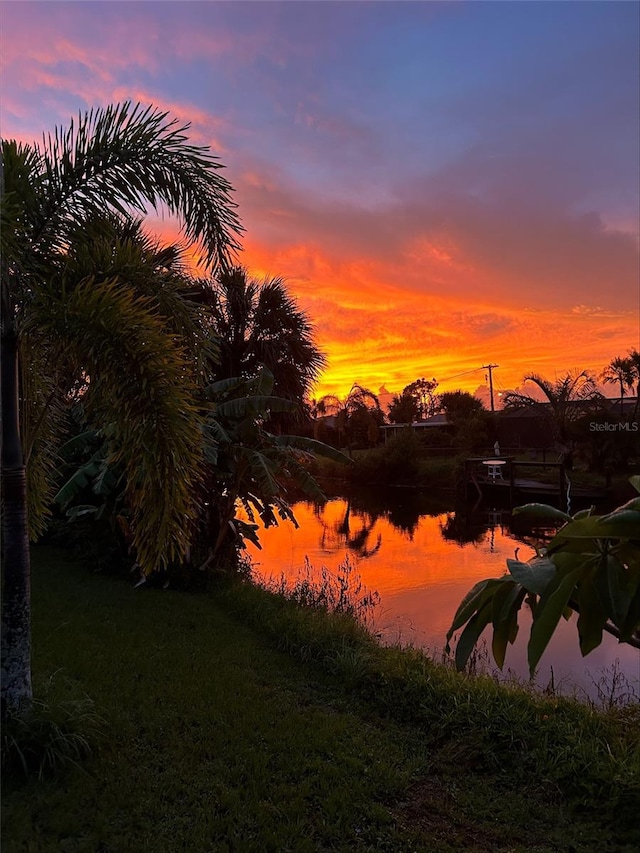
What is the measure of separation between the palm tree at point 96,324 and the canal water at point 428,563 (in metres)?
5.56

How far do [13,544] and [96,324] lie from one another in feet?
5.67

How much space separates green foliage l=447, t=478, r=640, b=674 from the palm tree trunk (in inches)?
140

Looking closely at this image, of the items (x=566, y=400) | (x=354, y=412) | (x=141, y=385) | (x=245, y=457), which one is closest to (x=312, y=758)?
(x=141, y=385)

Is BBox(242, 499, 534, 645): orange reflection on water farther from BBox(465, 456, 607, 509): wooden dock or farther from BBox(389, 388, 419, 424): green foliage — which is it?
BBox(389, 388, 419, 424): green foliage

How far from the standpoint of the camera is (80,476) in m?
9.95

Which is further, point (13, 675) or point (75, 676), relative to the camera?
point (75, 676)

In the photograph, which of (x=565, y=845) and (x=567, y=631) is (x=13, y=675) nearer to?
(x=565, y=845)

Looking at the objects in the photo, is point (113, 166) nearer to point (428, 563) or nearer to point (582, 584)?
point (582, 584)

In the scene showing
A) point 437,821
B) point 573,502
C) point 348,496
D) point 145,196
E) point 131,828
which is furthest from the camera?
point 348,496

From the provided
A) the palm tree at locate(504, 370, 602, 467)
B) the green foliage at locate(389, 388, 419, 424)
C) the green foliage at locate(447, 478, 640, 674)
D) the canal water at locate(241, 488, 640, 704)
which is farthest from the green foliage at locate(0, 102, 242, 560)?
the green foliage at locate(389, 388, 419, 424)

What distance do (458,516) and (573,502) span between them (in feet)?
16.6

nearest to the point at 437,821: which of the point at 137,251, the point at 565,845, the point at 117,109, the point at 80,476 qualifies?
the point at 565,845

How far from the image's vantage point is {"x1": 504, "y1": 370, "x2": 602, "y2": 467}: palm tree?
29188 millimetres

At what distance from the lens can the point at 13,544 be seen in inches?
155
